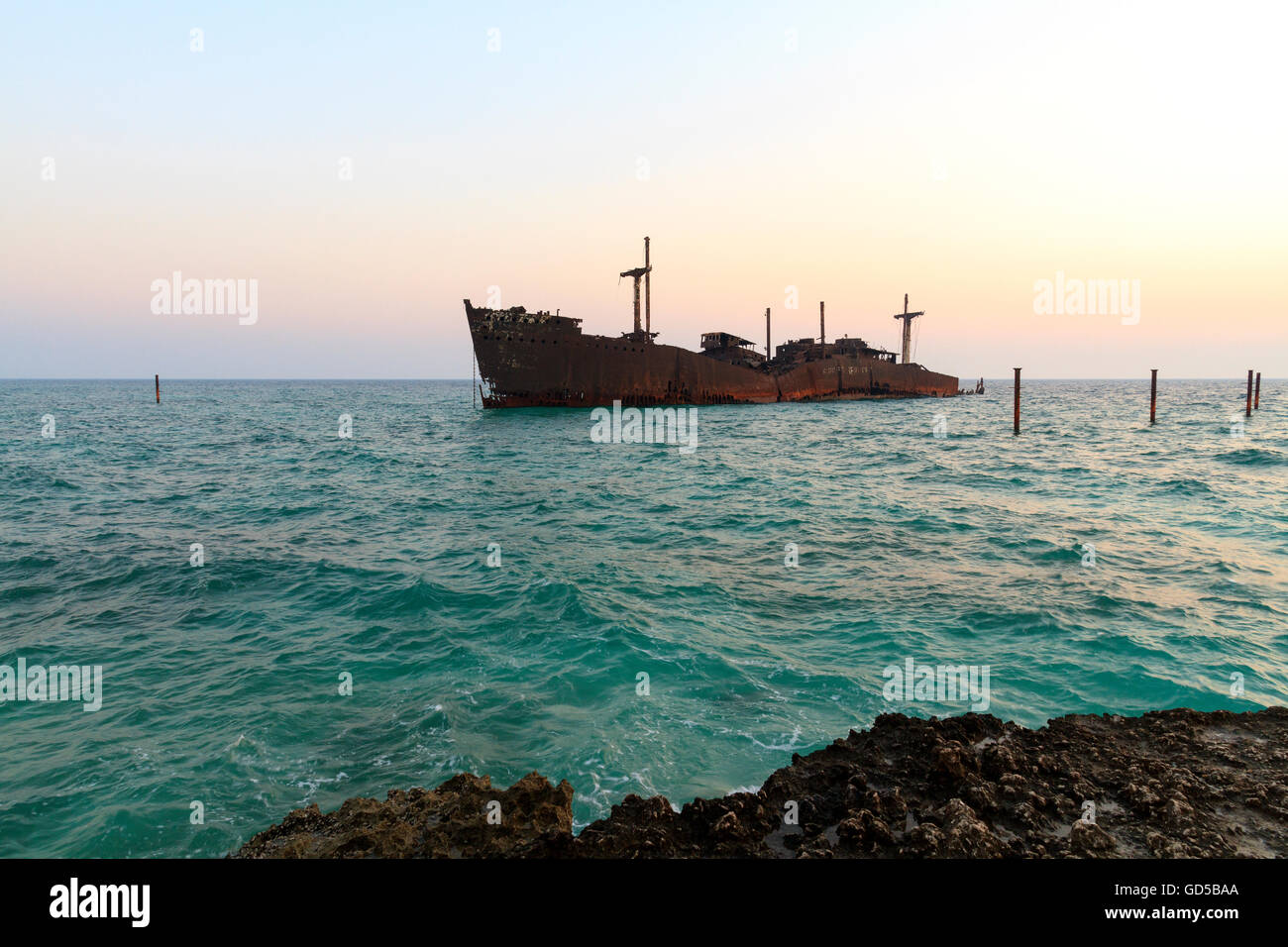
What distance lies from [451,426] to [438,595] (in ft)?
142

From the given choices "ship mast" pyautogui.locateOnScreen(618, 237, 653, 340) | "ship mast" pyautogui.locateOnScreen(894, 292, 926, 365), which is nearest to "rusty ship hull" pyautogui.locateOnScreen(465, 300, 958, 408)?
"ship mast" pyautogui.locateOnScreen(618, 237, 653, 340)

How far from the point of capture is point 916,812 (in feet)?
14.8

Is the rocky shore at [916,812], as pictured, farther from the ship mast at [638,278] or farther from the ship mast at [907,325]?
the ship mast at [907,325]

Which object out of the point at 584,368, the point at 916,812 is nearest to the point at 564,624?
the point at 916,812

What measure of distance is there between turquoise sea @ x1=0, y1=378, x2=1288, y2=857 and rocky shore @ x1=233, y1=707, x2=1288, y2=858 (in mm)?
1432

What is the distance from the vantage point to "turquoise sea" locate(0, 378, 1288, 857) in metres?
6.71

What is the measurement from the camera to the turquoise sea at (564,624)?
671 cm

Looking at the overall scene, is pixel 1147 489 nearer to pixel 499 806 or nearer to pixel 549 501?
pixel 549 501

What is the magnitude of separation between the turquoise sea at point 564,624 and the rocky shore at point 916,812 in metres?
1.43

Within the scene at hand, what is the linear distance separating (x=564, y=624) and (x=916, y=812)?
6932 millimetres

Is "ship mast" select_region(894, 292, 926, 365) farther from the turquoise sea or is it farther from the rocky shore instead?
the rocky shore
